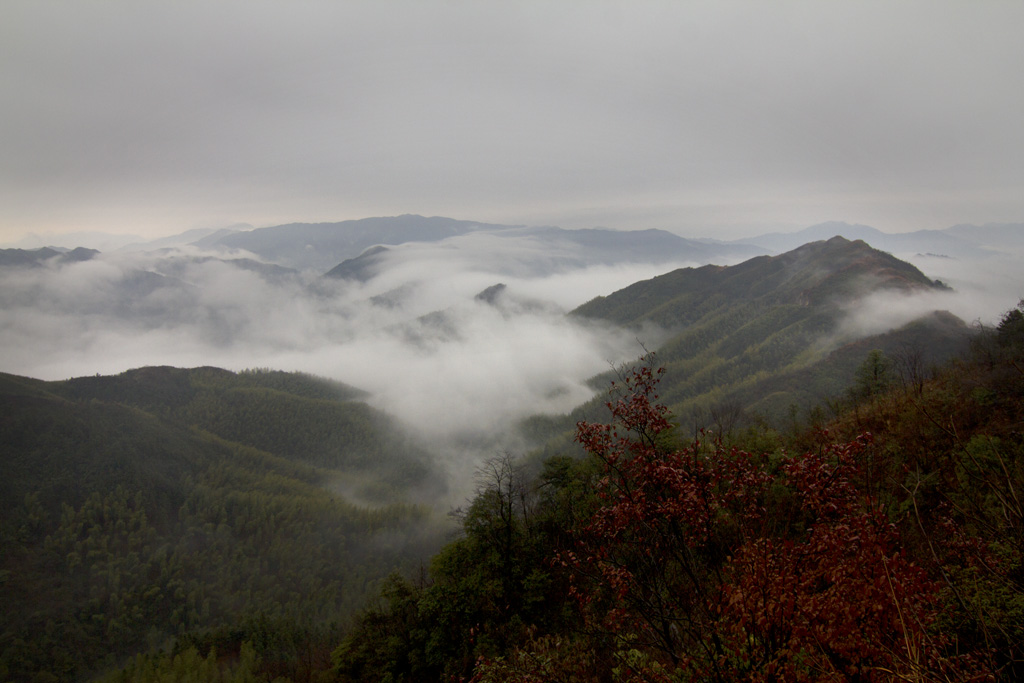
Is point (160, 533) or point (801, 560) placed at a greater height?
point (801, 560)

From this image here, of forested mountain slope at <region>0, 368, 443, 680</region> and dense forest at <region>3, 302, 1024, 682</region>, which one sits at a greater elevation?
dense forest at <region>3, 302, 1024, 682</region>

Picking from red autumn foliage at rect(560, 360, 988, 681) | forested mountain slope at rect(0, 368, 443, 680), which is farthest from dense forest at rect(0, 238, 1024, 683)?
forested mountain slope at rect(0, 368, 443, 680)

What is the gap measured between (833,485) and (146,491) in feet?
548

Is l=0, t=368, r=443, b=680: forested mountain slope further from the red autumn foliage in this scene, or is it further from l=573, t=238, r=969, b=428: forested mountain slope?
l=573, t=238, r=969, b=428: forested mountain slope

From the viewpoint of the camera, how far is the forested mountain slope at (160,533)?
8588cm

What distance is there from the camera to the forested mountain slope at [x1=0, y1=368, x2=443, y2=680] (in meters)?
85.9

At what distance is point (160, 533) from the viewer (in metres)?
119

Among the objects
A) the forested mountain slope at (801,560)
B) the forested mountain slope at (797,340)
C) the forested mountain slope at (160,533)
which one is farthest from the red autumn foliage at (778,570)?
the forested mountain slope at (797,340)

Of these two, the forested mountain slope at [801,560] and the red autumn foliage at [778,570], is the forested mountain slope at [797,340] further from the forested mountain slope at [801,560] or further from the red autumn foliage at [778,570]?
the red autumn foliage at [778,570]

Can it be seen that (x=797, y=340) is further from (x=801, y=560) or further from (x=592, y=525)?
(x=592, y=525)

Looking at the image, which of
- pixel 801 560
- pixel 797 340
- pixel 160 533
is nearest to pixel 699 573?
pixel 801 560

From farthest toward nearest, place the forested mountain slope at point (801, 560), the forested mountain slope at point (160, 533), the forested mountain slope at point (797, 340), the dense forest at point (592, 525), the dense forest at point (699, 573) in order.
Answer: the forested mountain slope at point (797, 340) → the forested mountain slope at point (160, 533) → the dense forest at point (592, 525) → the dense forest at point (699, 573) → the forested mountain slope at point (801, 560)

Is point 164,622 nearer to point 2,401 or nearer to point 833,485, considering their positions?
point 2,401

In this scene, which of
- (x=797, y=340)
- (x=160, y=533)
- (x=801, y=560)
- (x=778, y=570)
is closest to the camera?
(x=801, y=560)
